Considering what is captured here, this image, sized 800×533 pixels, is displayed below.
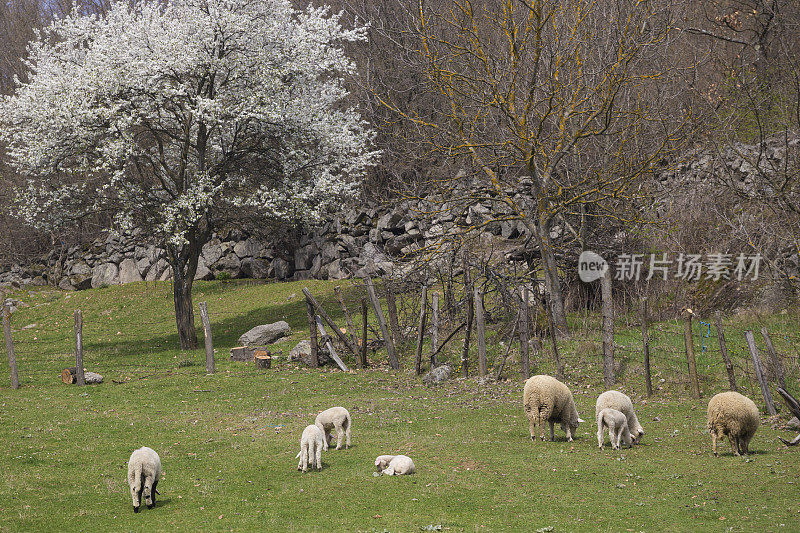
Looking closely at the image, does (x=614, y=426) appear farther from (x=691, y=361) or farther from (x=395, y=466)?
(x=691, y=361)

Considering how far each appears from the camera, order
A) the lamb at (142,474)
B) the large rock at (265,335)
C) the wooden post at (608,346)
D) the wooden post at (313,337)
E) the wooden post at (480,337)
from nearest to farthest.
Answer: the lamb at (142,474) < the wooden post at (608,346) < the wooden post at (480,337) < the wooden post at (313,337) < the large rock at (265,335)

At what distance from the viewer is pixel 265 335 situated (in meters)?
31.4

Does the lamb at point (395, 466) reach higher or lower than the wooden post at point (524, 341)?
lower

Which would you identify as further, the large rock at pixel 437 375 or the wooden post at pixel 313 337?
the wooden post at pixel 313 337

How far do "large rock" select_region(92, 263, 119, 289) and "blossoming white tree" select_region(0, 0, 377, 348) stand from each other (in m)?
19.8

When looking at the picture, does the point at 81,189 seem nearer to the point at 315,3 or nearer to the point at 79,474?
the point at 79,474

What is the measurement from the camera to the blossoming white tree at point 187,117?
29391 mm

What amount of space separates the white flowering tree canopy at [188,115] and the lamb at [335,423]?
16951 mm

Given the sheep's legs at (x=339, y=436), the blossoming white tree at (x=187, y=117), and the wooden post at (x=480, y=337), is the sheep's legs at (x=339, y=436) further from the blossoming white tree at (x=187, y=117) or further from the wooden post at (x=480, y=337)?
the blossoming white tree at (x=187, y=117)

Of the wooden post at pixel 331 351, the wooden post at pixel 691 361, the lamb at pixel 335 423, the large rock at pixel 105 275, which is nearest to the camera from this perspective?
the lamb at pixel 335 423

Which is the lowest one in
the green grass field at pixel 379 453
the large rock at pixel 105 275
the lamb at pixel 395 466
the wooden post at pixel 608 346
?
the green grass field at pixel 379 453

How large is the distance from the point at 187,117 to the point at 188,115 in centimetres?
14

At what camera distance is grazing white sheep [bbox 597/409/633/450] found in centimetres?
1366

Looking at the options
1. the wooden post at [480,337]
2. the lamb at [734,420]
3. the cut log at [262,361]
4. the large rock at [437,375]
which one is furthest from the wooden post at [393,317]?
the lamb at [734,420]
